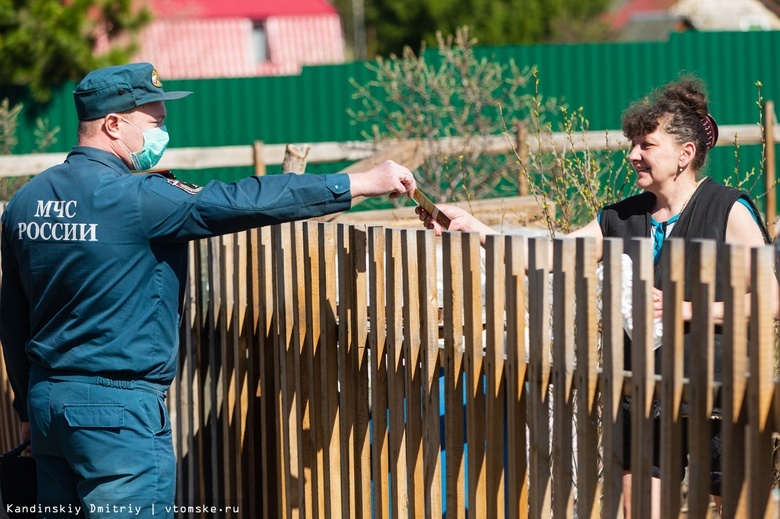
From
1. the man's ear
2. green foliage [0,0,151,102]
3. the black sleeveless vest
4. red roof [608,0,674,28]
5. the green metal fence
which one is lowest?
the black sleeveless vest

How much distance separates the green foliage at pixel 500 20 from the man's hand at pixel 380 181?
3525 cm

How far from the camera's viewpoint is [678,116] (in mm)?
3586

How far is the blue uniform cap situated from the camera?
3.33m

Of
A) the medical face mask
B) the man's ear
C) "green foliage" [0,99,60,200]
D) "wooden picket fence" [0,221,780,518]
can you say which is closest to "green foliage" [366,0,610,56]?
"green foliage" [0,99,60,200]

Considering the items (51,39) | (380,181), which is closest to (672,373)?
(380,181)

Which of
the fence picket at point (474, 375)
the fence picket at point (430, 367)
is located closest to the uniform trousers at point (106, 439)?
the fence picket at point (430, 367)

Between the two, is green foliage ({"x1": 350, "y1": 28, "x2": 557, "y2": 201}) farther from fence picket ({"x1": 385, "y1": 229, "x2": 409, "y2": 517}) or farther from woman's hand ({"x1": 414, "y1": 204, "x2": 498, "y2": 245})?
fence picket ({"x1": 385, "y1": 229, "x2": 409, "y2": 517})

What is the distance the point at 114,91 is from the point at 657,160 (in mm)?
1884

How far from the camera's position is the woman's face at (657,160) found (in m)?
3.55

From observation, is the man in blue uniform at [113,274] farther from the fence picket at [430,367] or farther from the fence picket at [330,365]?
the fence picket at [330,365]

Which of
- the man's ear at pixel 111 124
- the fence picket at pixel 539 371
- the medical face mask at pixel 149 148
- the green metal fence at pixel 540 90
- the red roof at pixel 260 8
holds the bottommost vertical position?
the fence picket at pixel 539 371

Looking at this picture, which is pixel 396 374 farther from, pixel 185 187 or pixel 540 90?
pixel 540 90

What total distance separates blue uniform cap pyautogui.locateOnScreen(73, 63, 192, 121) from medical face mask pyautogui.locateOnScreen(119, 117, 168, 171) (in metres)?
0.09

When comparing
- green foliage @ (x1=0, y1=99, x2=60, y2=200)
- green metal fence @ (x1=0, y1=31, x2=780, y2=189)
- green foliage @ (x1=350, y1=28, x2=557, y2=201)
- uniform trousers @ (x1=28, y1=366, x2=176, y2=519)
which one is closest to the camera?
uniform trousers @ (x1=28, y1=366, x2=176, y2=519)
